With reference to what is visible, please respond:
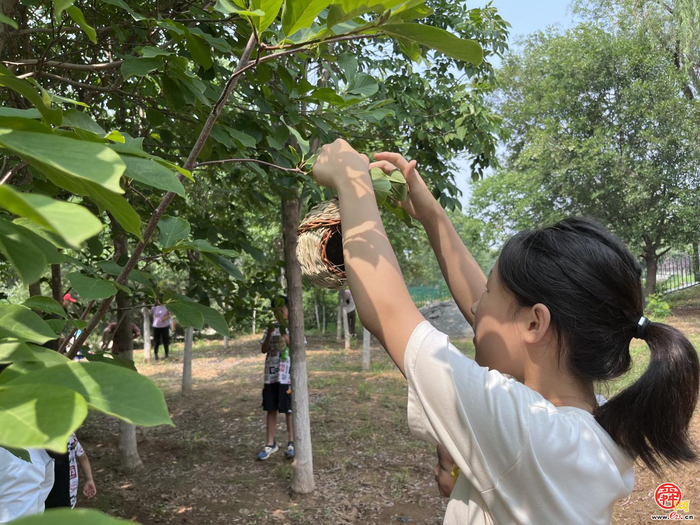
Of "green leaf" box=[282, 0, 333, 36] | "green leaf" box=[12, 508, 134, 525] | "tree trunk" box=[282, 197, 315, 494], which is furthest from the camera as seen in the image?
"tree trunk" box=[282, 197, 315, 494]

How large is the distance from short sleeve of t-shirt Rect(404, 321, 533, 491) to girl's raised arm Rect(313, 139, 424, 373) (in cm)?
5

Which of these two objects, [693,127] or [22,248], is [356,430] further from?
[693,127]

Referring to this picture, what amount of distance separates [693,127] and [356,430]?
1386cm

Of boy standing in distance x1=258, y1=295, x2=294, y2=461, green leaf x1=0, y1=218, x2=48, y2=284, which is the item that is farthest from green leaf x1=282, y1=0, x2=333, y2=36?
boy standing in distance x1=258, y1=295, x2=294, y2=461

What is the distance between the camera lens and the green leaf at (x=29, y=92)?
641mm

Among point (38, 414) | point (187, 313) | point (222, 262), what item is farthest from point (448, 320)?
point (38, 414)

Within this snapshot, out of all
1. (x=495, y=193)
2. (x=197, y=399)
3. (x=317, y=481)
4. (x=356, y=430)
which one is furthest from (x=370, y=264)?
(x=495, y=193)

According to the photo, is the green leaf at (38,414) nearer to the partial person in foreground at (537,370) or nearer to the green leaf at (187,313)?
the partial person in foreground at (537,370)

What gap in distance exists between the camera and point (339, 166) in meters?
1.18

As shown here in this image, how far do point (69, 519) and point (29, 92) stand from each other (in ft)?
1.88

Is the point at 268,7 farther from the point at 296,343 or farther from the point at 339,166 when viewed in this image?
the point at 296,343

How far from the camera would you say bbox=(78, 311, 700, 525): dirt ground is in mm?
4512

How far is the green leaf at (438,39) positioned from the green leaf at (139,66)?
32.2 inches

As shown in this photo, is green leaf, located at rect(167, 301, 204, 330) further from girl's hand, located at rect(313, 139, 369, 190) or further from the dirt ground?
the dirt ground
